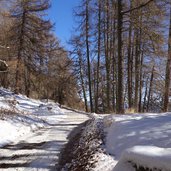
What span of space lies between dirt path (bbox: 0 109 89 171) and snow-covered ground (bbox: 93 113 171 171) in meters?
1.83

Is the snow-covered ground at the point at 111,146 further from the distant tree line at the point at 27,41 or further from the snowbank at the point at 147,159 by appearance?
the distant tree line at the point at 27,41

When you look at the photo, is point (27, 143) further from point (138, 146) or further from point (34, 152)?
point (138, 146)

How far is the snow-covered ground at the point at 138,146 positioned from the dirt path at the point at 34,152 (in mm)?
1829

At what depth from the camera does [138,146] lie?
15.7ft

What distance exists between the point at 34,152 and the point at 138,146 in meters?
6.00

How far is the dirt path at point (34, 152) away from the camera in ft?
27.9

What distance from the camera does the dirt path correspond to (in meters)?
8.52

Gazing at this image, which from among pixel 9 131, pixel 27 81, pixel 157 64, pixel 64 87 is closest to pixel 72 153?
pixel 9 131

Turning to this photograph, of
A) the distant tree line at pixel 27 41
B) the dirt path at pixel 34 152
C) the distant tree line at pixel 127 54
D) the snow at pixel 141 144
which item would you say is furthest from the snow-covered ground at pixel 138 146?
the distant tree line at pixel 27 41

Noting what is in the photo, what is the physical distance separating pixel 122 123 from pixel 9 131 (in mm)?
5846

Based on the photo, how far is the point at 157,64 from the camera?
2781 cm

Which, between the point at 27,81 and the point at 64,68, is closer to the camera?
the point at 27,81

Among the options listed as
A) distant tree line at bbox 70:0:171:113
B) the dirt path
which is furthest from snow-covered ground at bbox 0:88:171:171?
distant tree line at bbox 70:0:171:113

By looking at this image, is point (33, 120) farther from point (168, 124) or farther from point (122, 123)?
point (168, 124)
